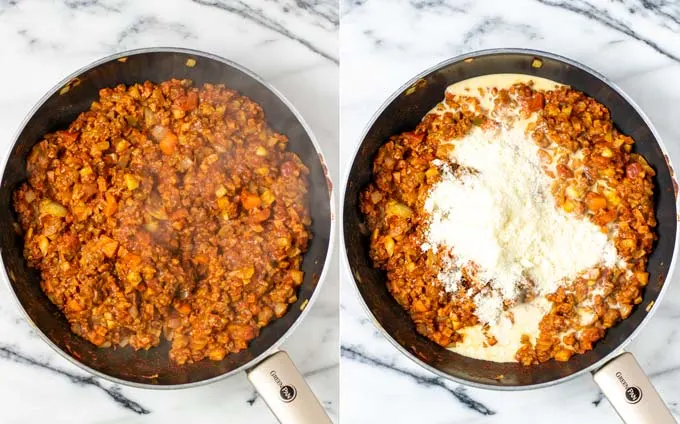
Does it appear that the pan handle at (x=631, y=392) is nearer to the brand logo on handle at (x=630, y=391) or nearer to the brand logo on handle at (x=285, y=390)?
the brand logo on handle at (x=630, y=391)

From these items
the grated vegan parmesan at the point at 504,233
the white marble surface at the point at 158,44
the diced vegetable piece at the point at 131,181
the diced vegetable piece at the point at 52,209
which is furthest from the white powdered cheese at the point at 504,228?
the diced vegetable piece at the point at 52,209

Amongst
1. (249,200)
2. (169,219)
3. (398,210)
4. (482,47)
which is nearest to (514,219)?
(398,210)

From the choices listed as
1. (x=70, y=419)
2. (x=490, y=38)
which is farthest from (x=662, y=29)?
(x=70, y=419)

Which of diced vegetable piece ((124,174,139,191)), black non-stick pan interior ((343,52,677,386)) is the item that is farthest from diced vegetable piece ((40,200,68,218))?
black non-stick pan interior ((343,52,677,386))

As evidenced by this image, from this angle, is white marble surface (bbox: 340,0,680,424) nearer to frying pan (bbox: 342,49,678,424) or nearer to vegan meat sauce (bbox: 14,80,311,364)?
frying pan (bbox: 342,49,678,424)

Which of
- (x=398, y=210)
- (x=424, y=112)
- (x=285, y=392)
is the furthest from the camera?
(x=424, y=112)

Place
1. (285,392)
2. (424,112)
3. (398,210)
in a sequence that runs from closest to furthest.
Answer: (285,392) → (398,210) → (424,112)

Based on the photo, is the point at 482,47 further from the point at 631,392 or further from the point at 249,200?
the point at 631,392
